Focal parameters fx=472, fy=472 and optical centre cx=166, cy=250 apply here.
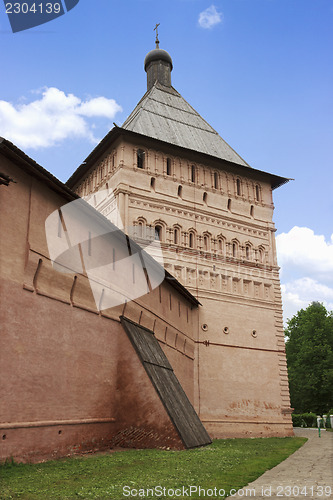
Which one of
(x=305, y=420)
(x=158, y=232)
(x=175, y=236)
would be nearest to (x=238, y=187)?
(x=175, y=236)

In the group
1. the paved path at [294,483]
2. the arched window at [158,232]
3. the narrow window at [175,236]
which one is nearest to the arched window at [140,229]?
the arched window at [158,232]

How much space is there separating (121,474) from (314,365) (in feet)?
Answer: 98.6

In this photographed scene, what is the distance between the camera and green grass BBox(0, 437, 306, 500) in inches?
244

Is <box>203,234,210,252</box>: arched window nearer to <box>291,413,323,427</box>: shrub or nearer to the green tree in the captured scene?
the green tree

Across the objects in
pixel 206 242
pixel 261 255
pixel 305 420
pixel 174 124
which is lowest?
pixel 305 420

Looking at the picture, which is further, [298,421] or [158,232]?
[298,421]

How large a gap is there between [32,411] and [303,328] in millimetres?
31919

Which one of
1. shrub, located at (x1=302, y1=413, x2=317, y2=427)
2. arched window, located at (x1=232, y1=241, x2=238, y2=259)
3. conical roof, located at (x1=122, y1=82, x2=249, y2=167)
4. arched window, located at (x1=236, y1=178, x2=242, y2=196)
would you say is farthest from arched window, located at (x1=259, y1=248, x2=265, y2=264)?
shrub, located at (x1=302, y1=413, x2=317, y2=427)

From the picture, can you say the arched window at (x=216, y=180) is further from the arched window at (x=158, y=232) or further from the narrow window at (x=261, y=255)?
the arched window at (x=158, y=232)

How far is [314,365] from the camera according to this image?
34.8 metres

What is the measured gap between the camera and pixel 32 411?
9.05 metres

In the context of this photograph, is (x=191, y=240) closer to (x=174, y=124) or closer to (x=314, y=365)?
(x=174, y=124)

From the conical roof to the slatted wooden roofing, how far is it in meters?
11.9

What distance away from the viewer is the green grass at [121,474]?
20.4 feet
